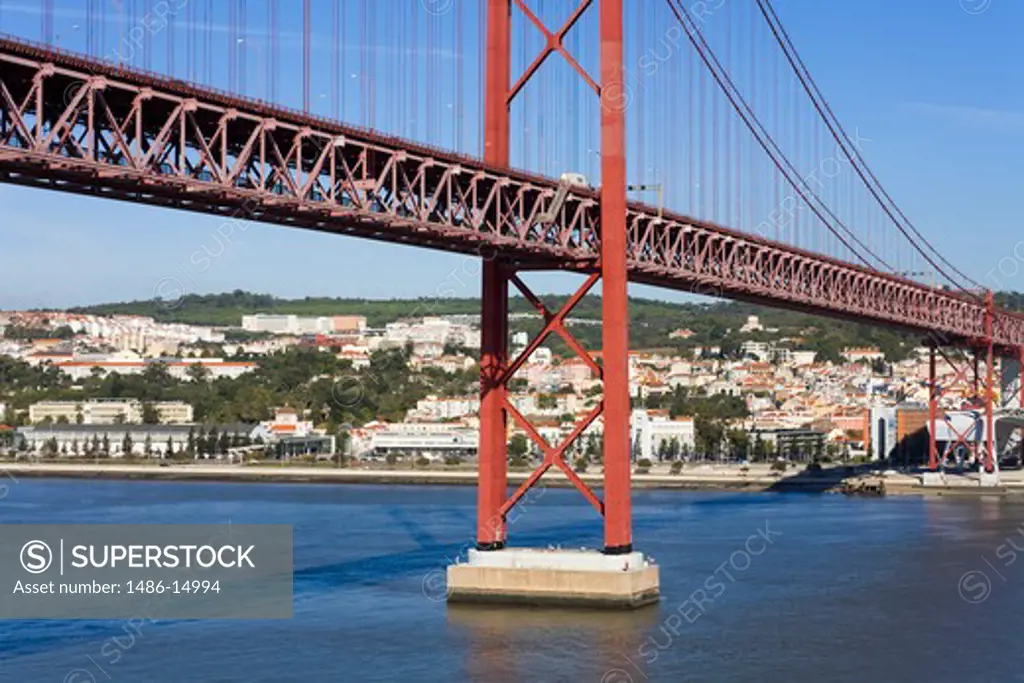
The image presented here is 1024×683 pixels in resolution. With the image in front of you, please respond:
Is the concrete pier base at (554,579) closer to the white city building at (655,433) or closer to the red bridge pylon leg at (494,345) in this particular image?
the red bridge pylon leg at (494,345)

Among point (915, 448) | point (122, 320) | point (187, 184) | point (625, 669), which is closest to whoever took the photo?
point (187, 184)

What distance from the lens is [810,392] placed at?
12725 cm

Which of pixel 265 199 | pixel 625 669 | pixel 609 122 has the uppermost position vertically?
pixel 609 122

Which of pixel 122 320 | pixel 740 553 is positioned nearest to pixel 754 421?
pixel 740 553

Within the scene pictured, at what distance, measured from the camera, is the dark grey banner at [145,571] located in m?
26.9

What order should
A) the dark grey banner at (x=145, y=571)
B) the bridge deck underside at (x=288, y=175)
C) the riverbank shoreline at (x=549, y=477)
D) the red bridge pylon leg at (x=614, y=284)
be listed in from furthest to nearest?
1. the riverbank shoreline at (x=549, y=477)
2. the dark grey banner at (x=145, y=571)
3. the red bridge pylon leg at (x=614, y=284)
4. the bridge deck underside at (x=288, y=175)

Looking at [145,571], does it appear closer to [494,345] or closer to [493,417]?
[493,417]

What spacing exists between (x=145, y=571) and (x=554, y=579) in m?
10.0

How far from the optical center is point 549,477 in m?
72.8

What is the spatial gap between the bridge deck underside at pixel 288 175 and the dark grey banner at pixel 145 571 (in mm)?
6128

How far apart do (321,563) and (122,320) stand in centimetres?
15646

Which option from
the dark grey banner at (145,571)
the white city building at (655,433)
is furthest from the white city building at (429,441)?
the dark grey banner at (145,571)

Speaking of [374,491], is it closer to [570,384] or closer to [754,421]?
[754,421]

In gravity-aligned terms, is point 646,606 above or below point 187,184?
below
